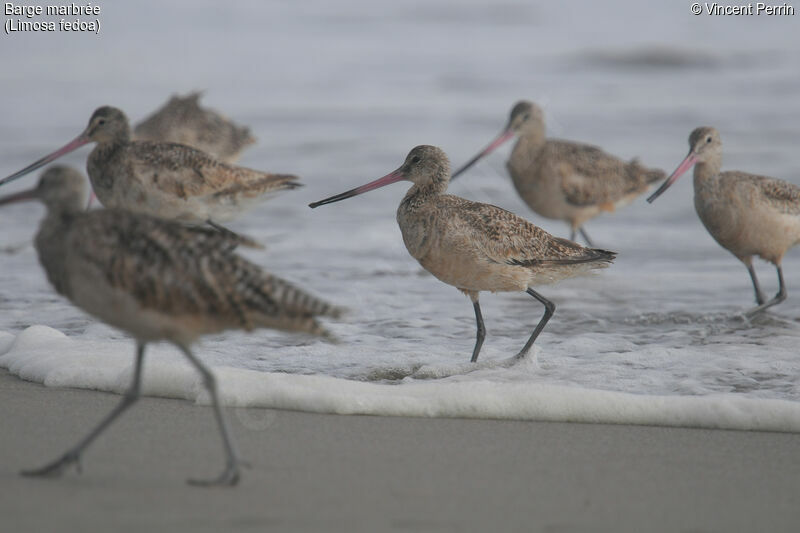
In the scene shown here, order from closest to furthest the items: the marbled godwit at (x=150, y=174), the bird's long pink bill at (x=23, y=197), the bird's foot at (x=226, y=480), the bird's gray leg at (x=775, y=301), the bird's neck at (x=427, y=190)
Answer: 1. the bird's foot at (x=226, y=480)
2. the bird's long pink bill at (x=23, y=197)
3. the bird's neck at (x=427, y=190)
4. the marbled godwit at (x=150, y=174)
5. the bird's gray leg at (x=775, y=301)

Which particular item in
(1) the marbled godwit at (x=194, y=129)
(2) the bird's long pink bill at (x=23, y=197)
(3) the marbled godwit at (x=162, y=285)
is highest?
(1) the marbled godwit at (x=194, y=129)

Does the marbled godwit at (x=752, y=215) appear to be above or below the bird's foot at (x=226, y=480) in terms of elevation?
above

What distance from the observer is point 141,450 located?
149 inches

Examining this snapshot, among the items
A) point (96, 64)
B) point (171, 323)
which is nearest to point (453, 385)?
point (171, 323)

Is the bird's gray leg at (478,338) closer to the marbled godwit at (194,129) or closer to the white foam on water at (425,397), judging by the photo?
the white foam on water at (425,397)

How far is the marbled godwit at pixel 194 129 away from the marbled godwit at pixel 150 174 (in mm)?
2533

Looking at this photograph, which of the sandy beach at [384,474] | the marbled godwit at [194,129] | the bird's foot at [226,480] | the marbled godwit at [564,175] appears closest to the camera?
the sandy beach at [384,474]

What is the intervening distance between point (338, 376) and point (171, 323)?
1.79m

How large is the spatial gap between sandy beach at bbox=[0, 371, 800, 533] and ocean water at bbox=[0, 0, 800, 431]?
256 mm

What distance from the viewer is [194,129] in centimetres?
952

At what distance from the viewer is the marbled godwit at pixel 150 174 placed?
6.53 m

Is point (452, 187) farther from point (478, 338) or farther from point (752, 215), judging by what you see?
point (478, 338)

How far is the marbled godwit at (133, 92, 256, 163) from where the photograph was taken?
30.7 ft

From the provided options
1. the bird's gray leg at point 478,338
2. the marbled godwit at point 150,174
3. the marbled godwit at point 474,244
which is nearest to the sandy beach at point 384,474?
the bird's gray leg at point 478,338
